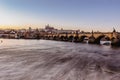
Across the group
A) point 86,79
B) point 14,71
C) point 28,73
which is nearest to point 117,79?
point 86,79

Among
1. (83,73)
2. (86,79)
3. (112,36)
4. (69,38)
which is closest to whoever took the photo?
(86,79)

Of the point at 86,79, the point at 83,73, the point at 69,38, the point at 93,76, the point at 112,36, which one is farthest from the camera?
the point at 69,38

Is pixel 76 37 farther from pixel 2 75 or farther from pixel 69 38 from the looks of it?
pixel 2 75

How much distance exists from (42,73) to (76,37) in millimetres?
90404

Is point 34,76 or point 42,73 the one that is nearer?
point 34,76

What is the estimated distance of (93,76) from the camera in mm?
23375

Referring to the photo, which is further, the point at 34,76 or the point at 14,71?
the point at 14,71

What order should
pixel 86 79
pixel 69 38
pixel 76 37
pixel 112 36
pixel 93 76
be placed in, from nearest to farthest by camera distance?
pixel 86 79 < pixel 93 76 < pixel 112 36 < pixel 76 37 < pixel 69 38

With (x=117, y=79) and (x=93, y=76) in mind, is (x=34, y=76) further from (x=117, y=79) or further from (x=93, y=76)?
(x=117, y=79)

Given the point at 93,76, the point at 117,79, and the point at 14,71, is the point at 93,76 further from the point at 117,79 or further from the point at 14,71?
the point at 14,71

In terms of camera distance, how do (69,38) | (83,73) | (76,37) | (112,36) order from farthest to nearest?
(69,38) → (76,37) → (112,36) → (83,73)

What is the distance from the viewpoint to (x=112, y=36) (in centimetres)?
8450

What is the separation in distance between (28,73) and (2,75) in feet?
9.27

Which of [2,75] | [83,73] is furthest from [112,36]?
[2,75]
